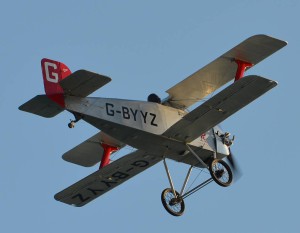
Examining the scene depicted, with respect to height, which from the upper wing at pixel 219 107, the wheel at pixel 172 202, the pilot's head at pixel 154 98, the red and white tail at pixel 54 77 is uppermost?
the red and white tail at pixel 54 77

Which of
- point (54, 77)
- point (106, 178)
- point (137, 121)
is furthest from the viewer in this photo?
point (106, 178)

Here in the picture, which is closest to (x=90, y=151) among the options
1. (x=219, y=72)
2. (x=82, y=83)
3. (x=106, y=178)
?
(x=106, y=178)

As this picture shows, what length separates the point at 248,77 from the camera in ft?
94.6

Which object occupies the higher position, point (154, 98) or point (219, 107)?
point (154, 98)

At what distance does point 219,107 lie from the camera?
2966 cm

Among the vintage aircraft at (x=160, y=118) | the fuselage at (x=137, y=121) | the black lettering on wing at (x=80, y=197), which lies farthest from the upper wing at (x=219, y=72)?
the black lettering on wing at (x=80, y=197)

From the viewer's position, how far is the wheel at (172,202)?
30.8 m

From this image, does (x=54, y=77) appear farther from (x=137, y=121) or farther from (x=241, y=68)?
(x=241, y=68)

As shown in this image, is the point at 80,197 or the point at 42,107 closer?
A: the point at 42,107

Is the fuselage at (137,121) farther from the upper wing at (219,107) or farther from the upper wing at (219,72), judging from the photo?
the upper wing at (219,72)

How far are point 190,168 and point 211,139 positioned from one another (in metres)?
0.94

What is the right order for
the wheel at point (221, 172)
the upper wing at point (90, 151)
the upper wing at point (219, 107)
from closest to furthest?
the upper wing at point (219, 107), the wheel at point (221, 172), the upper wing at point (90, 151)

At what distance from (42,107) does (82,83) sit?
1.18 meters

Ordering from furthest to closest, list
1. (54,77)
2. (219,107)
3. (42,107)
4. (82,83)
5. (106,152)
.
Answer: (106,152) → (219,107) → (54,77) → (42,107) → (82,83)
